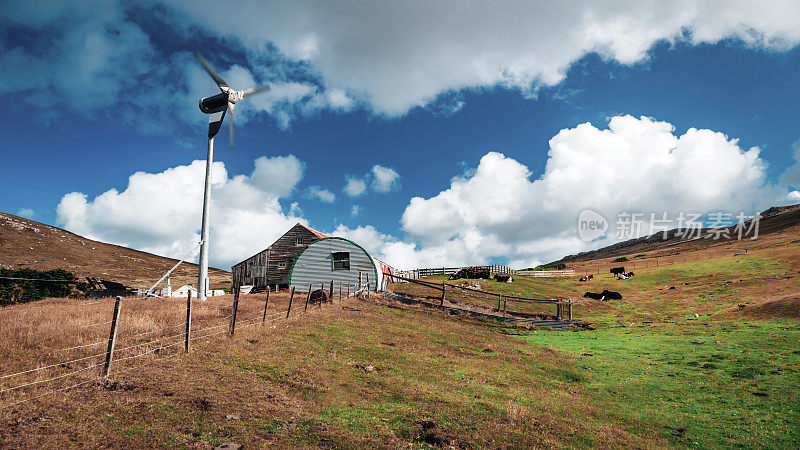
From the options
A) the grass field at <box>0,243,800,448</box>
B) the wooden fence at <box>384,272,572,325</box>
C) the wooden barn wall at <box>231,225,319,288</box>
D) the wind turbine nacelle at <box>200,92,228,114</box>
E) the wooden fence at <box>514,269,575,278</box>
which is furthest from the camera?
the wooden fence at <box>514,269,575,278</box>

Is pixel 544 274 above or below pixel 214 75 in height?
below

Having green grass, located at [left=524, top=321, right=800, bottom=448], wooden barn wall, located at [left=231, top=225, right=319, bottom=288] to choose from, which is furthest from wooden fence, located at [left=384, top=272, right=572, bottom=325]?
wooden barn wall, located at [left=231, top=225, right=319, bottom=288]

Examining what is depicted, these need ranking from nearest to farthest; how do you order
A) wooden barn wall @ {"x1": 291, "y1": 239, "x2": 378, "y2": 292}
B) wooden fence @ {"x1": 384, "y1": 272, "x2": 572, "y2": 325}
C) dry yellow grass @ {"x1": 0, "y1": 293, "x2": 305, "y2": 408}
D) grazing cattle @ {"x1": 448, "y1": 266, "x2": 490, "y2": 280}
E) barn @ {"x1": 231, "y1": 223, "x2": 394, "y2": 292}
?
dry yellow grass @ {"x1": 0, "y1": 293, "x2": 305, "y2": 408}, wooden fence @ {"x1": 384, "y1": 272, "x2": 572, "y2": 325}, barn @ {"x1": 231, "y1": 223, "x2": 394, "y2": 292}, wooden barn wall @ {"x1": 291, "y1": 239, "x2": 378, "y2": 292}, grazing cattle @ {"x1": 448, "y1": 266, "x2": 490, "y2": 280}

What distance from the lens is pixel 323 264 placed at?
4369cm

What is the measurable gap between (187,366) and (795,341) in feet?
94.6

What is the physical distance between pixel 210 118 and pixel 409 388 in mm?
31894

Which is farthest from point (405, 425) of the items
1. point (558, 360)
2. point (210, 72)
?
point (210, 72)

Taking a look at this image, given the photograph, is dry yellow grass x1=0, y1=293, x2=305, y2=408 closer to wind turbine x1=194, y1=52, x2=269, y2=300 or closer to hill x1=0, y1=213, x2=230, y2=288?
wind turbine x1=194, y1=52, x2=269, y2=300

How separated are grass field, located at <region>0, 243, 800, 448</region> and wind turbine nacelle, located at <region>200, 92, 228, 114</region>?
784 inches

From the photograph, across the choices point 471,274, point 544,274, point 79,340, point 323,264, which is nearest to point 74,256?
point 323,264

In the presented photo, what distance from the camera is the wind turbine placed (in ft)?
101

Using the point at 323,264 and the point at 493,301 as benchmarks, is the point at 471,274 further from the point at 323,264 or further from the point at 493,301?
the point at 323,264

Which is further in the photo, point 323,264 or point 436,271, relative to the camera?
point 436,271

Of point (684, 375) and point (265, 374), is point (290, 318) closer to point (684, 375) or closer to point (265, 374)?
point (265, 374)
